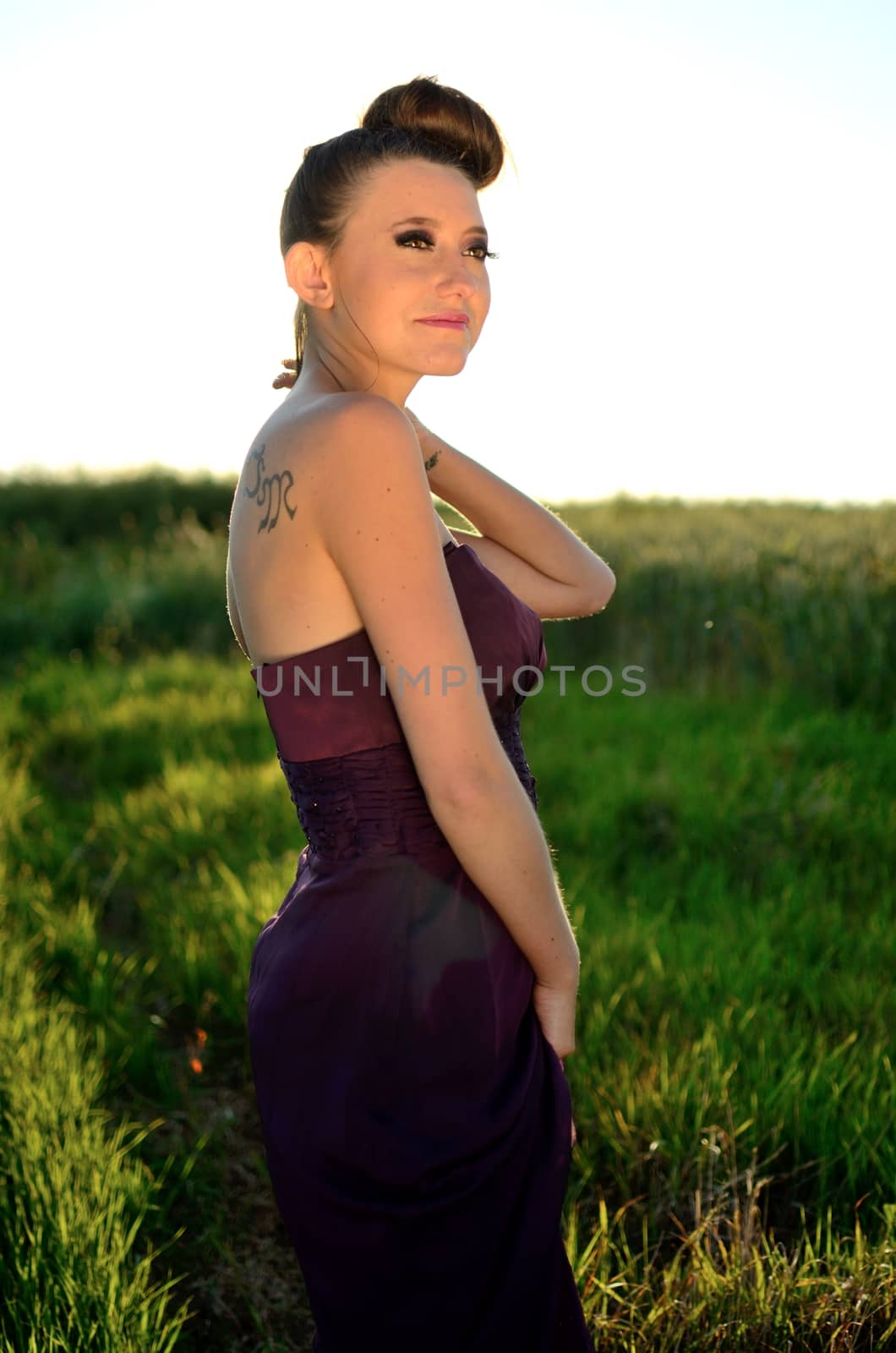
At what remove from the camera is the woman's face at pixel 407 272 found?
1.59m

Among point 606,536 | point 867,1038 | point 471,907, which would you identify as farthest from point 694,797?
point 606,536

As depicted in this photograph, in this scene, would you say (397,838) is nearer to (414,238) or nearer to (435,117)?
(414,238)

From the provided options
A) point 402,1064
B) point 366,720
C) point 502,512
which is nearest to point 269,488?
point 366,720

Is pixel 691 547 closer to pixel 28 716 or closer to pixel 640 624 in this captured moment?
pixel 640 624

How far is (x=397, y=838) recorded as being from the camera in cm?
159

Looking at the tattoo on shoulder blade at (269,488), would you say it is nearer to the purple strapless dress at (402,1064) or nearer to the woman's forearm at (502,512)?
the purple strapless dress at (402,1064)

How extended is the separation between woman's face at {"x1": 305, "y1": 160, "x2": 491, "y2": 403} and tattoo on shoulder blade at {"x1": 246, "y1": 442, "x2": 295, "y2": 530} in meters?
0.25

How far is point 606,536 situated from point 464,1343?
31.4 ft

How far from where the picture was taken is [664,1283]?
2215 millimetres

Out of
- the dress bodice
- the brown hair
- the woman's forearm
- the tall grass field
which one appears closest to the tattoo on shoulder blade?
the dress bodice

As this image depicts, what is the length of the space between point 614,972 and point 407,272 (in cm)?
261

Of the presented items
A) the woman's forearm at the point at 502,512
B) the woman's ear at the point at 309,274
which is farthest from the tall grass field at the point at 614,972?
the woman's ear at the point at 309,274

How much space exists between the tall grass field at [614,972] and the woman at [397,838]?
0.80 m

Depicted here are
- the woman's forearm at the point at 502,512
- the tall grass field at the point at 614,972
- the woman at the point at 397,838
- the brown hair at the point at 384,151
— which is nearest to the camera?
the woman at the point at 397,838
